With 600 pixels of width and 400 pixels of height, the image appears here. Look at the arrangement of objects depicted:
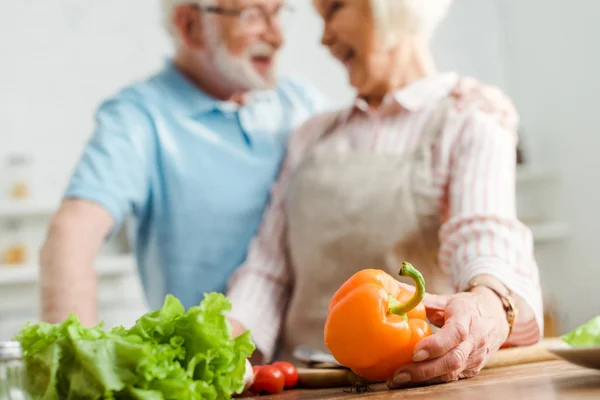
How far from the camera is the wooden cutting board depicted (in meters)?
1.09

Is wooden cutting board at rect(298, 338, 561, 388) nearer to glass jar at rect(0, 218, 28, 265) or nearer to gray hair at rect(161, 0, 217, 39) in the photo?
gray hair at rect(161, 0, 217, 39)

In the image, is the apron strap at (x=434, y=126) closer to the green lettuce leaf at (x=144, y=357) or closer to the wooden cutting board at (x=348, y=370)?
the wooden cutting board at (x=348, y=370)

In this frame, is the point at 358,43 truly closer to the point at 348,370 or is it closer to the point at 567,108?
the point at 348,370

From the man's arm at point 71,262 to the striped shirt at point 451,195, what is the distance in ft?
0.90

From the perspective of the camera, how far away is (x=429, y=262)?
1380mm

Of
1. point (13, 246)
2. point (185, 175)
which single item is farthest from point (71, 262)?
point (13, 246)

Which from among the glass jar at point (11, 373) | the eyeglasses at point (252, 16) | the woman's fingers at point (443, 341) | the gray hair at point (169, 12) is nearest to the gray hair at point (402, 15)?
the eyeglasses at point (252, 16)

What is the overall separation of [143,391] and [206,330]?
3.8 inches

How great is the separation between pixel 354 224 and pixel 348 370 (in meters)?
0.38

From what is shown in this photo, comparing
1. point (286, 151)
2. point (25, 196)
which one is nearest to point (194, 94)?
point (286, 151)

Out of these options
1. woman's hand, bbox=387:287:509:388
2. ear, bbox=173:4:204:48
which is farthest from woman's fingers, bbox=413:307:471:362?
ear, bbox=173:4:204:48

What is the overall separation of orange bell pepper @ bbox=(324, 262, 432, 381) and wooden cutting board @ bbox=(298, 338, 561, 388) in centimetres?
13

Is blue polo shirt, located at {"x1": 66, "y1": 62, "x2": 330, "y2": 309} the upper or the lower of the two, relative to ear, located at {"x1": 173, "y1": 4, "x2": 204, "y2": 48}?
lower

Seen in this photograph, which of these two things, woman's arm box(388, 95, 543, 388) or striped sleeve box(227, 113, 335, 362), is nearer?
woman's arm box(388, 95, 543, 388)
